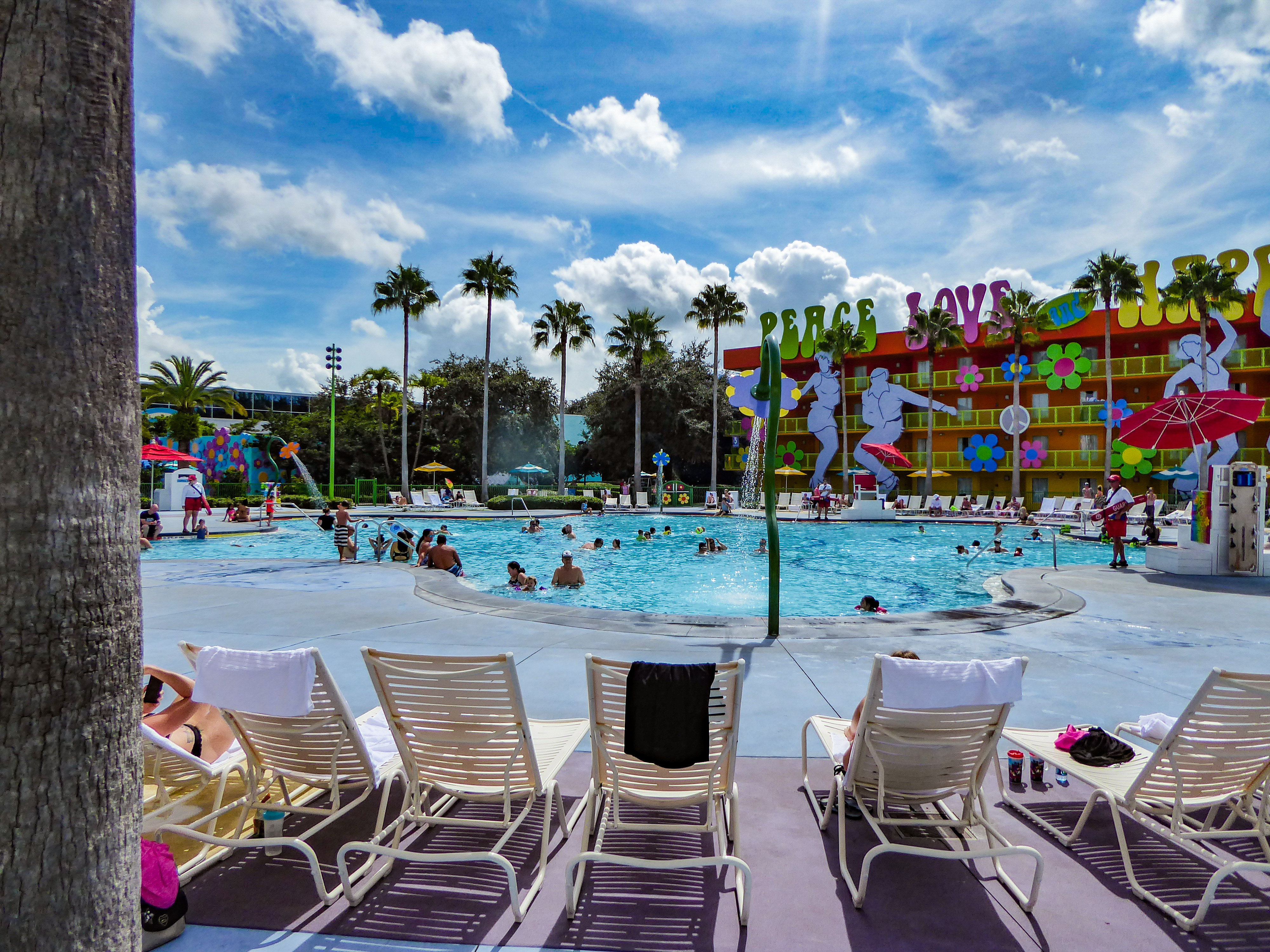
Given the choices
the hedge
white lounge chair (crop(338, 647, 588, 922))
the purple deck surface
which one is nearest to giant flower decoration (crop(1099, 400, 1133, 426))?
the hedge

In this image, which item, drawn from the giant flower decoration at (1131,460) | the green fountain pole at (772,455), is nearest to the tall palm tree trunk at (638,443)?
the giant flower decoration at (1131,460)

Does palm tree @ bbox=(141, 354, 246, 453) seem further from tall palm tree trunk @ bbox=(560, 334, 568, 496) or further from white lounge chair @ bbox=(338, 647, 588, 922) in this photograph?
white lounge chair @ bbox=(338, 647, 588, 922)

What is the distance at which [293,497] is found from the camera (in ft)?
115

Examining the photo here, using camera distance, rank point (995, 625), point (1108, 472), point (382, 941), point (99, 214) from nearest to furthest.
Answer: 1. point (99, 214)
2. point (382, 941)
3. point (995, 625)
4. point (1108, 472)

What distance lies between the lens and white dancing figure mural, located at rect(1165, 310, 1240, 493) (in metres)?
32.9

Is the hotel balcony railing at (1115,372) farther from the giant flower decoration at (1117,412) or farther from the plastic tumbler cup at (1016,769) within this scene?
the plastic tumbler cup at (1016,769)

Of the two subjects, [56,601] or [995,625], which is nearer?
[56,601]

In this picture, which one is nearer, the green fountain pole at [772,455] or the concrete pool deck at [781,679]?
the concrete pool deck at [781,679]

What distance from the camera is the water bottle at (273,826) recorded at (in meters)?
3.24

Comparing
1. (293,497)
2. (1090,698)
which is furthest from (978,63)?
(293,497)

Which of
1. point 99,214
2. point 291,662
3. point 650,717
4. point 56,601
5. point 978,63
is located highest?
point 978,63

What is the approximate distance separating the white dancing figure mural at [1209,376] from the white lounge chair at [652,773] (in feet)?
126

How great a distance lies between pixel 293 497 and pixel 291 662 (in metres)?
35.5

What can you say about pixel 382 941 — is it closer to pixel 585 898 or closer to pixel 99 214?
pixel 585 898
